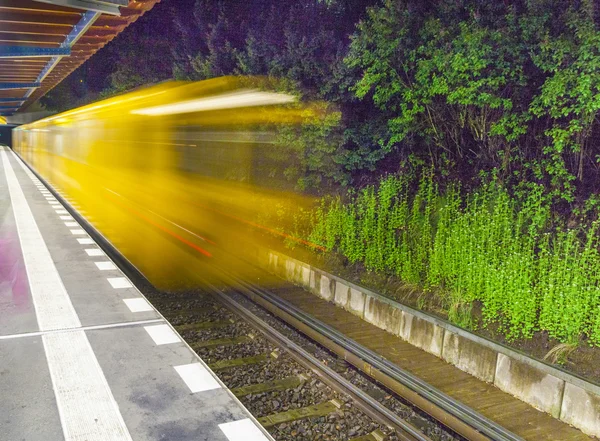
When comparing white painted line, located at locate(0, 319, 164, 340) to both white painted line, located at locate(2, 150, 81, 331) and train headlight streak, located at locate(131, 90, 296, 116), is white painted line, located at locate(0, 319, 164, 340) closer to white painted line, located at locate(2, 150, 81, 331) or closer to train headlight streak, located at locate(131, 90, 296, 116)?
white painted line, located at locate(2, 150, 81, 331)

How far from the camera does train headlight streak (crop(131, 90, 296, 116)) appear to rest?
1139 centimetres

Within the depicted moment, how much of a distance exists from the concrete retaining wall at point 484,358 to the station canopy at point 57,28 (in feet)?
19.5

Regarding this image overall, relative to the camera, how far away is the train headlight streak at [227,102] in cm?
1139

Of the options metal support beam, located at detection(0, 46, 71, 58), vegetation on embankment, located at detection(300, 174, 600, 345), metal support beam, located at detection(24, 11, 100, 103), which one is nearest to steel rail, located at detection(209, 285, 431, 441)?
vegetation on embankment, located at detection(300, 174, 600, 345)

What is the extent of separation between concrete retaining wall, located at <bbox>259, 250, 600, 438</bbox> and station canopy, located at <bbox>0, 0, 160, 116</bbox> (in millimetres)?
5947

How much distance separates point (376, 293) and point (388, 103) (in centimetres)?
500

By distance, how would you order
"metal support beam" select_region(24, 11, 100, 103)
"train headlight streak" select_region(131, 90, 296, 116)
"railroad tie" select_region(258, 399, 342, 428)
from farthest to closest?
1. "train headlight streak" select_region(131, 90, 296, 116)
2. "metal support beam" select_region(24, 11, 100, 103)
3. "railroad tie" select_region(258, 399, 342, 428)

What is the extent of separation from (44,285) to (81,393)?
12.2 feet

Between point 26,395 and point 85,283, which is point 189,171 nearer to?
point 85,283

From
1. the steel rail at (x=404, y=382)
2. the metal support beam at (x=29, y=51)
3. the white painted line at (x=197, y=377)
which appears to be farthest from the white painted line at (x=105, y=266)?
the metal support beam at (x=29, y=51)

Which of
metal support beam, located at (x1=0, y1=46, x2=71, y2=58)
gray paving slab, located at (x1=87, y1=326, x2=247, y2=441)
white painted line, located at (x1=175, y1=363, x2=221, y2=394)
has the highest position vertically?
metal support beam, located at (x1=0, y1=46, x2=71, y2=58)

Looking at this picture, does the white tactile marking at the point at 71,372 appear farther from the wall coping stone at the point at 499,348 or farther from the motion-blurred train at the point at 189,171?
the wall coping stone at the point at 499,348

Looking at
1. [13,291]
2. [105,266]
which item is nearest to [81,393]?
[13,291]

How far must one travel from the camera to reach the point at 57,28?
1062cm
